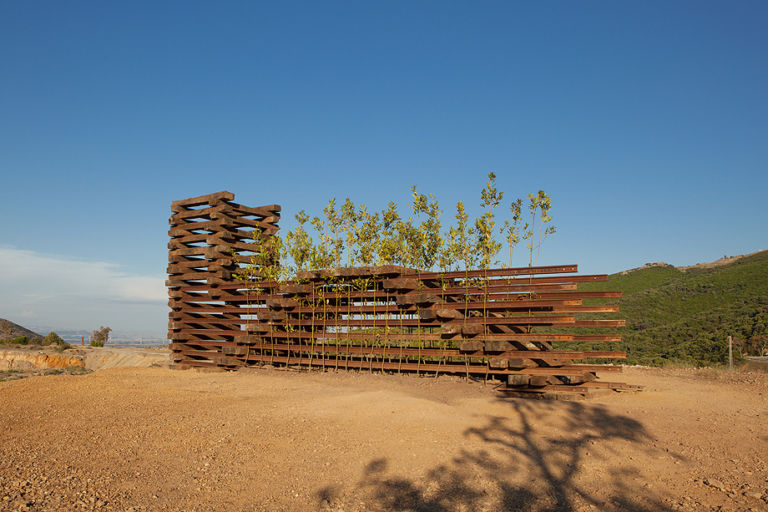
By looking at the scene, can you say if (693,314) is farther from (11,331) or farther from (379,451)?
(11,331)

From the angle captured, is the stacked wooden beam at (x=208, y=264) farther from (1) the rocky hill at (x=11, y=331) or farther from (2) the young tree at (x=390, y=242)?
(1) the rocky hill at (x=11, y=331)

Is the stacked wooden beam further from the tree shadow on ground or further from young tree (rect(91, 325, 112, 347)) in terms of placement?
young tree (rect(91, 325, 112, 347))

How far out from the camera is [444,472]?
4.55 m

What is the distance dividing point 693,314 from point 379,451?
93.7 ft

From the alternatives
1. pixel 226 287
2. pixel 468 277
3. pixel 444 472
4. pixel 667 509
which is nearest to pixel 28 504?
pixel 444 472

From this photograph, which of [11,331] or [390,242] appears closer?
[390,242]

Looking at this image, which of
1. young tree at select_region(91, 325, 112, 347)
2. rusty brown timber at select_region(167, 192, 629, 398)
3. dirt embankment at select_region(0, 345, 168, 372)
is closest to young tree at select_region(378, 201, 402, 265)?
rusty brown timber at select_region(167, 192, 629, 398)

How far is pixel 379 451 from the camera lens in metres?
5.09

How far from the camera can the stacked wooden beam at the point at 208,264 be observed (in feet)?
42.9

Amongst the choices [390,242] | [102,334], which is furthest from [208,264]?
[102,334]

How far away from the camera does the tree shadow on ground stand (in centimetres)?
396

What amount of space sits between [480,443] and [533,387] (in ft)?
9.85

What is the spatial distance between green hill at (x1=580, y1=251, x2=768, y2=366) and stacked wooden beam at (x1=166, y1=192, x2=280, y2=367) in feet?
42.7

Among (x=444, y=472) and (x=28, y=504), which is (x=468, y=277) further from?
(x=28, y=504)
